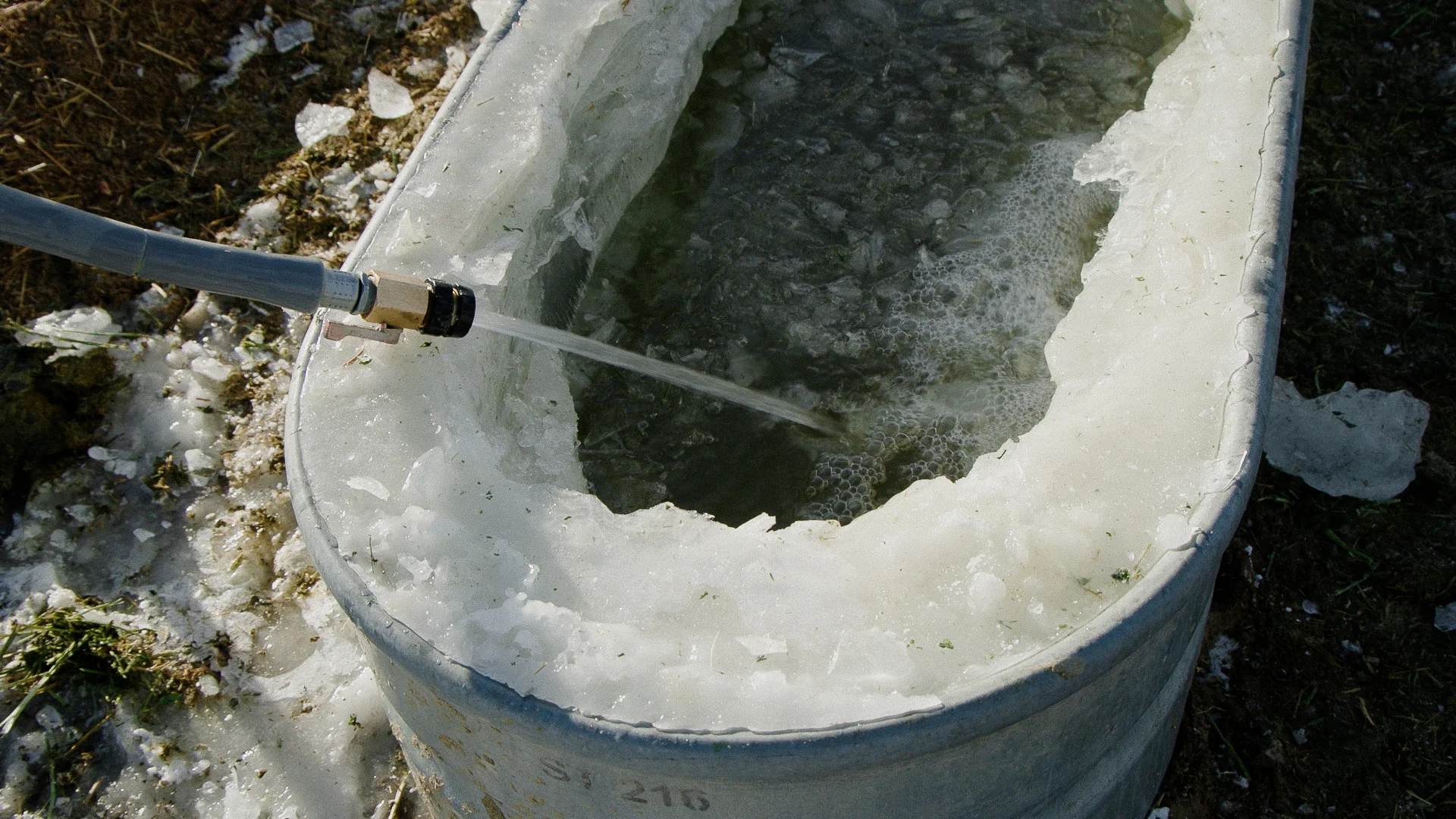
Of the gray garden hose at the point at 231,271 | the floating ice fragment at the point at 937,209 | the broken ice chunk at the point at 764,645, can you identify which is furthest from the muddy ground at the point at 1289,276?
the gray garden hose at the point at 231,271

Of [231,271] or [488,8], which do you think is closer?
[231,271]

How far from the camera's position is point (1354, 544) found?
6.73 ft

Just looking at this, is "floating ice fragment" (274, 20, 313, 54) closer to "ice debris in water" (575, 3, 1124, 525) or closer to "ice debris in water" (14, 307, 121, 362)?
"ice debris in water" (14, 307, 121, 362)

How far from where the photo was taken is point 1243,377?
4.43 ft

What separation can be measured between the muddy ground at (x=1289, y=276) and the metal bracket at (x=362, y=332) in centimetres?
105

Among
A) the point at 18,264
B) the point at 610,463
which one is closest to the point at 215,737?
the point at 610,463

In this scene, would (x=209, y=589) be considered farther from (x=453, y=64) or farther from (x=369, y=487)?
(x=453, y=64)

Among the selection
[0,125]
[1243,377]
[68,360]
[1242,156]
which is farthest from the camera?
[0,125]

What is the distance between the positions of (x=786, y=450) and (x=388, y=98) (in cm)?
126

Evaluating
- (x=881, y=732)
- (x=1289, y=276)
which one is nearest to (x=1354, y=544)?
(x=1289, y=276)

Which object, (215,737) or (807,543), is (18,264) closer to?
(215,737)

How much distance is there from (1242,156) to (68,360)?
2.06 m

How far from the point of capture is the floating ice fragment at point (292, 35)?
101 inches

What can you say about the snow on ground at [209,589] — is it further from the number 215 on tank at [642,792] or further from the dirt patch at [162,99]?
the number 215 on tank at [642,792]
